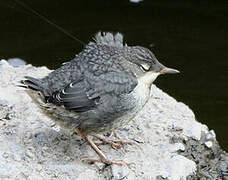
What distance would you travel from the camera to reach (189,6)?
9.71 metres

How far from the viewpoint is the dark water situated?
24.7 feet

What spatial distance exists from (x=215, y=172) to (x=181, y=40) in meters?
3.83

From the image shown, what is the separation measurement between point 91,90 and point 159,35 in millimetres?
4529

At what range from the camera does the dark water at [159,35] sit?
7.52 meters

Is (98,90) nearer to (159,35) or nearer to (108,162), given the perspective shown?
(108,162)

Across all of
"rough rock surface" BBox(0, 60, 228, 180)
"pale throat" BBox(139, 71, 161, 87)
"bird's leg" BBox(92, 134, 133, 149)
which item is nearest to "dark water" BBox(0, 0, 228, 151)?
"rough rock surface" BBox(0, 60, 228, 180)

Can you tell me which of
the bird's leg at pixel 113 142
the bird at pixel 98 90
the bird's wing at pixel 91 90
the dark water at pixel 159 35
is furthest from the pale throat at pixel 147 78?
the dark water at pixel 159 35

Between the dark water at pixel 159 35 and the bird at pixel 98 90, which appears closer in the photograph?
the bird at pixel 98 90

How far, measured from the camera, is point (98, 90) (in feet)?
14.6

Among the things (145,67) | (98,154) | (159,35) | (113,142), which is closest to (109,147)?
(113,142)

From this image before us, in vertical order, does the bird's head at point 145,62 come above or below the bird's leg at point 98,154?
above

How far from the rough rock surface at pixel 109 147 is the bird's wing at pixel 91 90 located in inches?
19.0

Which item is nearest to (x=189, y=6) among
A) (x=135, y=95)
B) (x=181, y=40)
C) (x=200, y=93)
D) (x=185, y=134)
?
(x=181, y=40)

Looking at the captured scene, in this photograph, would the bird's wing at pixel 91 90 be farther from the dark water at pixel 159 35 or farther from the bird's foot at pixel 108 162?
the dark water at pixel 159 35
